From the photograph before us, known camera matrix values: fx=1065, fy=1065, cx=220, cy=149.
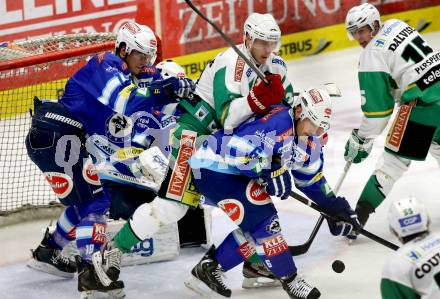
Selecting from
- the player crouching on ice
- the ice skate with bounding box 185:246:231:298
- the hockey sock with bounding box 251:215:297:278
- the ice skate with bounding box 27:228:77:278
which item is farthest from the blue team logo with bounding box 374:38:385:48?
the ice skate with bounding box 27:228:77:278

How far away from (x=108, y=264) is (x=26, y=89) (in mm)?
2148

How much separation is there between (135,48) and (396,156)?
1503 millimetres

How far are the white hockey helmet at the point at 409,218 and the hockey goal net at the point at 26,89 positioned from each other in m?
3.04

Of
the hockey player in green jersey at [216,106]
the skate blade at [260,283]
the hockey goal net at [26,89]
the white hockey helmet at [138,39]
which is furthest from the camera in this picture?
the hockey goal net at [26,89]

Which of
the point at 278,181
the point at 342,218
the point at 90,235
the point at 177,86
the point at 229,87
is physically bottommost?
the point at 90,235

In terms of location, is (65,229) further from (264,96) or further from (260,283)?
(264,96)

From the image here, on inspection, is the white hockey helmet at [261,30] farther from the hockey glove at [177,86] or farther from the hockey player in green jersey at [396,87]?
the hockey player in green jersey at [396,87]

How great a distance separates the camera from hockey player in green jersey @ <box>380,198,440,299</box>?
3449mm

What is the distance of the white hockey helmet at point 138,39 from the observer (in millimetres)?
5270

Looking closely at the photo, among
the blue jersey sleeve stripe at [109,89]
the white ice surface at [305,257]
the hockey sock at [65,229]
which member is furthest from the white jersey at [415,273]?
the hockey sock at [65,229]

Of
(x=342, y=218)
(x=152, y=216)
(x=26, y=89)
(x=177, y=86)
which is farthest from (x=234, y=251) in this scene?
(x=26, y=89)

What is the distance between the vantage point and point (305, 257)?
18.0ft

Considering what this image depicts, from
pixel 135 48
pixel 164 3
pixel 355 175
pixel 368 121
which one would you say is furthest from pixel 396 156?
pixel 164 3

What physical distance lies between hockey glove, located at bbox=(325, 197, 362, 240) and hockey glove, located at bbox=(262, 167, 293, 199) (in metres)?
0.37
